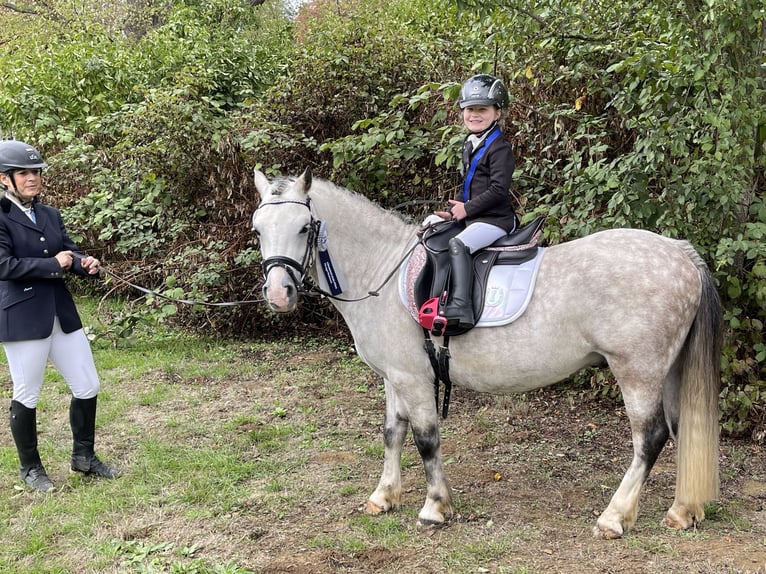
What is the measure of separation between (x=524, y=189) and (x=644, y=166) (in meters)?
1.59

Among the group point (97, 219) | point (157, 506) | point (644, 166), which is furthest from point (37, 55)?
point (644, 166)

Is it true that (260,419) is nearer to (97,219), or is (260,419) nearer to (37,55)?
(97,219)

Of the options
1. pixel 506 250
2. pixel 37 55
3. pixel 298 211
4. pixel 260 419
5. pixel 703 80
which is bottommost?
pixel 260 419

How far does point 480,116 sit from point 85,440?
3.38m

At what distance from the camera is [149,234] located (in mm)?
8383

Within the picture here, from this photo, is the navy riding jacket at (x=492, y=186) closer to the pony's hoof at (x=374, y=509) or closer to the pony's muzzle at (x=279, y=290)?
the pony's muzzle at (x=279, y=290)

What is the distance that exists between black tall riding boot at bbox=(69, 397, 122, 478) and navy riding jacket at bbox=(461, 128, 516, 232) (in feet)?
9.36

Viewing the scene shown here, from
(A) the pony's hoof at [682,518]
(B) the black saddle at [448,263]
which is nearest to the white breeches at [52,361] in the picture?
(B) the black saddle at [448,263]

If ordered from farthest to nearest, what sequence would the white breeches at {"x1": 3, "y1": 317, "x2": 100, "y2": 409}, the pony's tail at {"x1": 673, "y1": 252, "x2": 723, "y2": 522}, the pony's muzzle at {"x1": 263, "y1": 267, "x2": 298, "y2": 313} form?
the white breeches at {"x1": 3, "y1": 317, "x2": 100, "y2": 409}
the pony's tail at {"x1": 673, "y1": 252, "x2": 723, "y2": 522}
the pony's muzzle at {"x1": 263, "y1": 267, "x2": 298, "y2": 313}

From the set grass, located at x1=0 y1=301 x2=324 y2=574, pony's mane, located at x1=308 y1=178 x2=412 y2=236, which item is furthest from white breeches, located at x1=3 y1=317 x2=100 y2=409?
pony's mane, located at x1=308 y1=178 x2=412 y2=236

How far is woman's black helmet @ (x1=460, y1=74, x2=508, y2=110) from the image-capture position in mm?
3471

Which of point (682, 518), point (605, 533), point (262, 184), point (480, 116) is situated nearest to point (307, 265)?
point (262, 184)

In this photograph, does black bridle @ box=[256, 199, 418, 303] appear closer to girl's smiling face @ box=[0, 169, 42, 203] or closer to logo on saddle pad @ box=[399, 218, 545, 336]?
logo on saddle pad @ box=[399, 218, 545, 336]

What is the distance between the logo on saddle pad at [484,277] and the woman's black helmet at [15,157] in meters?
2.38
